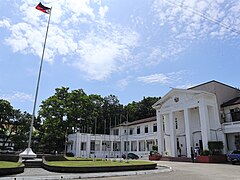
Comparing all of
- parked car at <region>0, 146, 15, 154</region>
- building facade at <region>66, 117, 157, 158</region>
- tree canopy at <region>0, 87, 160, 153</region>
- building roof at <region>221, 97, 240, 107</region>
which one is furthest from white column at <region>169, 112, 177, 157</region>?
parked car at <region>0, 146, 15, 154</region>

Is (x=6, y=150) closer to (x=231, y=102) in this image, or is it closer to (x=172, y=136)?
(x=172, y=136)

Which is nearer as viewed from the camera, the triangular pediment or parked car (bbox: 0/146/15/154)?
the triangular pediment

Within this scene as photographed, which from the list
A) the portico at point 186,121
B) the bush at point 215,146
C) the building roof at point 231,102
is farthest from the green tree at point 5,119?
the building roof at point 231,102

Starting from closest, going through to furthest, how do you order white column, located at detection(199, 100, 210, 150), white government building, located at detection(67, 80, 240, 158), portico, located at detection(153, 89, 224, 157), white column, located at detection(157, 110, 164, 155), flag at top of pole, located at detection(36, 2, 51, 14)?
flag at top of pole, located at detection(36, 2, 51, 14) < white column, located at detection(199, 100, 210, 150) < white government building, located at detection(67, 80, 240, 158) < portico, located at detection(153, 89, 224, 157) < white column, located at detection(157, 110, 164, 155)

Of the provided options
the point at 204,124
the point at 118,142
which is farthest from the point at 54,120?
the point at 204,124

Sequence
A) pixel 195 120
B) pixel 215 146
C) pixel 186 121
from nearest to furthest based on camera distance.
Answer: pixel 215 146, pixel 186 121, pixel 195 120

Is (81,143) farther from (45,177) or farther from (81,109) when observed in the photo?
(45,177)

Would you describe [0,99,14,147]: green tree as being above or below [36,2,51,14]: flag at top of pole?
below

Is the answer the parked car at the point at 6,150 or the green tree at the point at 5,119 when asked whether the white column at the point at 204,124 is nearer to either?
the parked car at the point at 6,150

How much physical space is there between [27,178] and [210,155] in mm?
21914

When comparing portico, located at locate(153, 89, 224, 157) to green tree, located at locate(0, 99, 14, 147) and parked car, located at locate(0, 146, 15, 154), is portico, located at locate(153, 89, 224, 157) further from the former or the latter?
green tree, located at locate(0, 99, 14, 147)

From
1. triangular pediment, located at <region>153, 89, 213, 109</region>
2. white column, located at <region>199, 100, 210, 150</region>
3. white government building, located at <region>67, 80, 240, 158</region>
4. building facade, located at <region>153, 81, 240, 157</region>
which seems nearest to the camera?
white column, located at <region>199, 100, 210, 150</region>

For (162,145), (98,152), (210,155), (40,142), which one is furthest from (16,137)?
(210,155)

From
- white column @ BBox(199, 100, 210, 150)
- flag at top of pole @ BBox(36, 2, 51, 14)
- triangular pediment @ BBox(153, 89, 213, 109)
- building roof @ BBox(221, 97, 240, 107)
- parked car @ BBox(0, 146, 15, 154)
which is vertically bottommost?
parked car @ BBox(0, 146, 15, 154)
